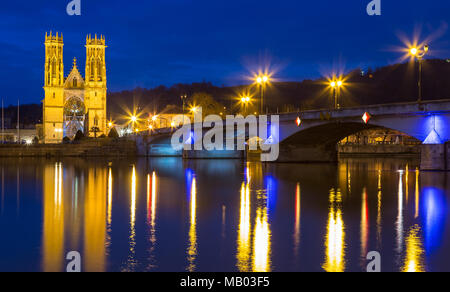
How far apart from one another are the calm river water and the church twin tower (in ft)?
337

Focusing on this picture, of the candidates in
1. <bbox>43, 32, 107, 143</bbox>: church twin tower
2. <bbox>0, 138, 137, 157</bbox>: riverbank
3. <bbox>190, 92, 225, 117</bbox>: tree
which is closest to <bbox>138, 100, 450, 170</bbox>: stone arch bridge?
<bbox>0, 138, 137, 157</bbox>: riverbank

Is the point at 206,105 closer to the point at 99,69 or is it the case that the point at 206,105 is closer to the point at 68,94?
the point at 99,69

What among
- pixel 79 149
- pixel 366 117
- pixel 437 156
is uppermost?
pixel 366 117

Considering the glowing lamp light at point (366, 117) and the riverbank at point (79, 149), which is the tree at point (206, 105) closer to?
the riverbank at point (79, 149)

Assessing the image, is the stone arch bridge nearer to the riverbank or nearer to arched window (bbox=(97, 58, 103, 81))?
the riverbank

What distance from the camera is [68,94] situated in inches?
5266

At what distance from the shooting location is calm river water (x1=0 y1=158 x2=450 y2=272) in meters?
13.4

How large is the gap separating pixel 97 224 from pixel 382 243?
886cm

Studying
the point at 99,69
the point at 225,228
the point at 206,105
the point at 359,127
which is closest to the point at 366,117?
the point at 359,127

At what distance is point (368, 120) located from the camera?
152 feet

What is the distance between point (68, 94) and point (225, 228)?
122 m
